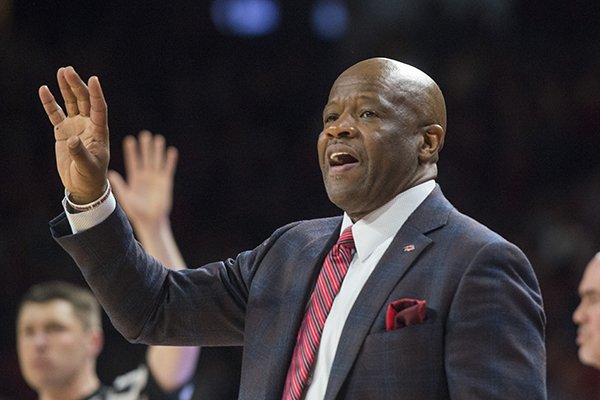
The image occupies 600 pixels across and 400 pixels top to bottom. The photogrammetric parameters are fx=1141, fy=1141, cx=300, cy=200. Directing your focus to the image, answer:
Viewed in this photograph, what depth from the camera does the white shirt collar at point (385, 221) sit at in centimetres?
262

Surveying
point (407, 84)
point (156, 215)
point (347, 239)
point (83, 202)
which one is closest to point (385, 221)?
point (347, 239)

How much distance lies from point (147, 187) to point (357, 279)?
227cm

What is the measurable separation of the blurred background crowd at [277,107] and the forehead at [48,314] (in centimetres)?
158

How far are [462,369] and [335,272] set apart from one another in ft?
1.40

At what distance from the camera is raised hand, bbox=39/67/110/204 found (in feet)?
8.55

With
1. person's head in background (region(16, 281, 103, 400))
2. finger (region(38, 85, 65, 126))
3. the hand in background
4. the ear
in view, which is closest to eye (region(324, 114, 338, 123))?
the ear

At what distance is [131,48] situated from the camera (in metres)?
7.84

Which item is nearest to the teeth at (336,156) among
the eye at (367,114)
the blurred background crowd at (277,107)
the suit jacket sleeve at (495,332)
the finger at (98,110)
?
the eye at (367,114)

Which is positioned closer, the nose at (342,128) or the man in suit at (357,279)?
the man in suit at (357,279)

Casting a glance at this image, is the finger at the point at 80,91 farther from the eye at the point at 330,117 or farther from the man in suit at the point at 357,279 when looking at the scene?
the eye at the point at 330,117

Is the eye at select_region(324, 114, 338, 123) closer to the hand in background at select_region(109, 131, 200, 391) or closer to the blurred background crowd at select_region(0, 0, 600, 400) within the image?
the hand in background at select_region(109, 131, 200, 391)

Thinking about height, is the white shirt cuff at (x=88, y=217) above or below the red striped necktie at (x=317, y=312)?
above

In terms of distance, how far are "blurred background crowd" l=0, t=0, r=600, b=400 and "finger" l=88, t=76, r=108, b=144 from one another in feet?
13.9

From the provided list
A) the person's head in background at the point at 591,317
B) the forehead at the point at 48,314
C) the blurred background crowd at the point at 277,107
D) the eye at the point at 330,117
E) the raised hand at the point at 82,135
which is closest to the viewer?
the raised hand at the point at 82,135
